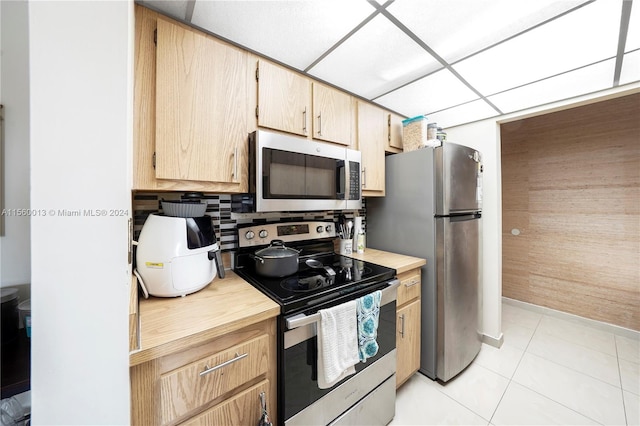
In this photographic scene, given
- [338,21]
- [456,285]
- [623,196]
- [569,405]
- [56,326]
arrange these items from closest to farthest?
[56,326], [338,21], [569,405], [456,285], [623,196]

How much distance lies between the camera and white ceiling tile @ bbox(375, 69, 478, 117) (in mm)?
1529

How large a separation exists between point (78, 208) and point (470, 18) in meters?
1.51

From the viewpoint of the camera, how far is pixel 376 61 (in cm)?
133

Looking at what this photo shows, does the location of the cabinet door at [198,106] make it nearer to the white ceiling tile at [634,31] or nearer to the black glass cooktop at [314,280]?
the black glass cooktop at [314,280]

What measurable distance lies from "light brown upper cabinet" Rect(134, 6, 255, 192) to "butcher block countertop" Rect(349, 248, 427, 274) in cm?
100

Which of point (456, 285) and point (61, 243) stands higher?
point (61, 243)

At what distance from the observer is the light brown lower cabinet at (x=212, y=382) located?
0.69m

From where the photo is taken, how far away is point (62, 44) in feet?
1.41

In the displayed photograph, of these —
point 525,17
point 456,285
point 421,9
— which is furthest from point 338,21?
point 456,285

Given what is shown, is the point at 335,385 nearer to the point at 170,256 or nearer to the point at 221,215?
the point at 170,256

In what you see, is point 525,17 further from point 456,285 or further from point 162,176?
point 162,176

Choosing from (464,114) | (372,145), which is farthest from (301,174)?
(464,114)

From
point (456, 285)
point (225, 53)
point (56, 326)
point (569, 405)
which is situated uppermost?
point (225, 53)

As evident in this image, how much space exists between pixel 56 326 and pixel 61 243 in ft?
0.49
